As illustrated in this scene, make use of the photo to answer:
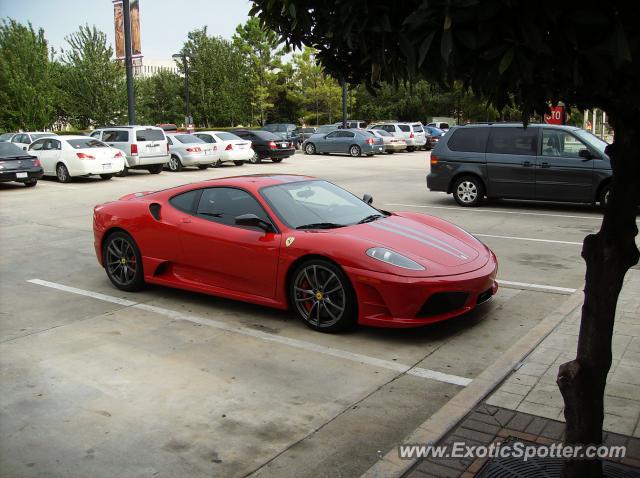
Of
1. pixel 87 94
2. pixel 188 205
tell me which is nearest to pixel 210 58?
pixel 87 94

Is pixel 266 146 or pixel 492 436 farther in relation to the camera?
pixel 266 146

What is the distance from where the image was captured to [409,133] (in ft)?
121

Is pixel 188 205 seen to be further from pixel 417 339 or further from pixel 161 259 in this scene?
pixel 417 339

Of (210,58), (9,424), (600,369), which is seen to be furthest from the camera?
(210,58)

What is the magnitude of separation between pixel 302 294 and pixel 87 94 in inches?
1506

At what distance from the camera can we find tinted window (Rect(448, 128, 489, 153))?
13.6 metres

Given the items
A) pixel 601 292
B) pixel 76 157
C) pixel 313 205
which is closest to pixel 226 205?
pixel 313 205

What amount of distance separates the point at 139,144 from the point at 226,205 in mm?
16770

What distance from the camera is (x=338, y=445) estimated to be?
387cm

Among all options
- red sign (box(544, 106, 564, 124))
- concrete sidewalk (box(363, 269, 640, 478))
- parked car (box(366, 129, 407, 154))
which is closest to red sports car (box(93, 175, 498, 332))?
concrete sidewalk (box(363, 269, 640, 478))

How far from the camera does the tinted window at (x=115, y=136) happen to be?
22.6 m

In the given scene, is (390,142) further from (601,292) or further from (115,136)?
(601,292)

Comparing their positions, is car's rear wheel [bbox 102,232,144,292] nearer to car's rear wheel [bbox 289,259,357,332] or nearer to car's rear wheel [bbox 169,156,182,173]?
car's rear wheel [bbox 289,259,357,332]

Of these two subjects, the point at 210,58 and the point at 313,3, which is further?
the point at 210,58
